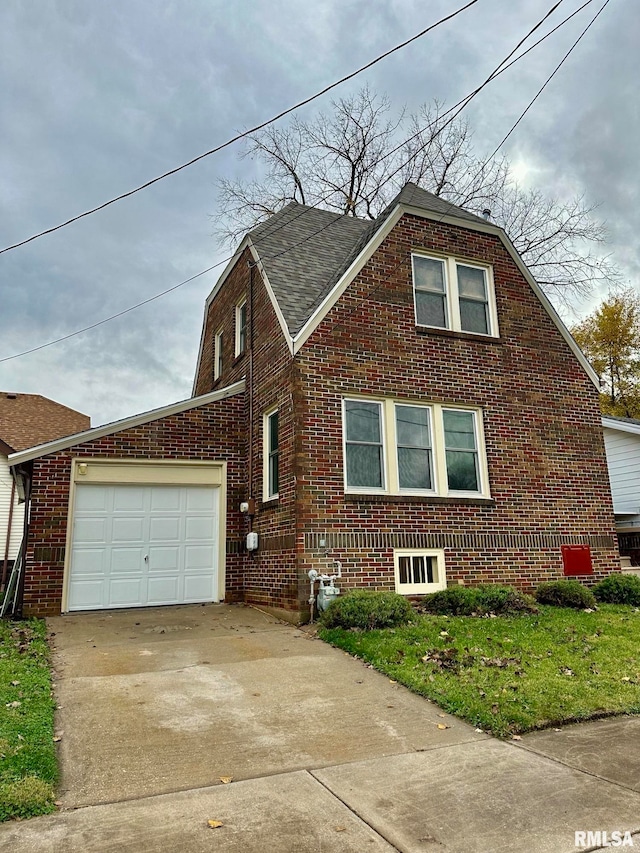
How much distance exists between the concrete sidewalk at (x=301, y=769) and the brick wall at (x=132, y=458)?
3.58 m

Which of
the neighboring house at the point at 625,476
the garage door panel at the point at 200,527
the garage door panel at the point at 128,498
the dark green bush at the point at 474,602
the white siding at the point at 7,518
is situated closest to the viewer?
the dark green bush at the point at 474,602

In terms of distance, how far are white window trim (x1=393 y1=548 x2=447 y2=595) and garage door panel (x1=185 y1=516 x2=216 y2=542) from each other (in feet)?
11.7

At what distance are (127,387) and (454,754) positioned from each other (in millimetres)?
28692

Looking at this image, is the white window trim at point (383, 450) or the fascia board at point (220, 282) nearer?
the white window trim at point (383, 450)

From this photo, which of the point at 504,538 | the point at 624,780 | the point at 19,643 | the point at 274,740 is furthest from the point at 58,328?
the point at 624,780

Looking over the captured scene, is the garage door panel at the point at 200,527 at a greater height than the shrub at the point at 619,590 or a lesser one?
greater

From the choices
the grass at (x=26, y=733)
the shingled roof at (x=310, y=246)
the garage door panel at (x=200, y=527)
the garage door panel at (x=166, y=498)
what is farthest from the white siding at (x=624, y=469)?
the grass at (x=26, y=733)

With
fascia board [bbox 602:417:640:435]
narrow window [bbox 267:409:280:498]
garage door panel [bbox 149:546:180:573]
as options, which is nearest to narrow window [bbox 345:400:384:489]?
narrow window [bbox 267:409:280:498]

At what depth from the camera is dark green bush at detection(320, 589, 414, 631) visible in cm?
831

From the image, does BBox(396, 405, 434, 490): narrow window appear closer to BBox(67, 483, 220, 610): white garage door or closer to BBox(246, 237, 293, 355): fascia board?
BBox(246, 237, 293, 355): fascia board

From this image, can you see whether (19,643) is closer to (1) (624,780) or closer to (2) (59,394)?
(1) (624,780)

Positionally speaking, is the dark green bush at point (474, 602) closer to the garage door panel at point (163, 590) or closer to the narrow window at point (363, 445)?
the narrow window at point (363, 445)

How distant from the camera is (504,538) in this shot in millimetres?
11211

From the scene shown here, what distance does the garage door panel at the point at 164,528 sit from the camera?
11203 mm
